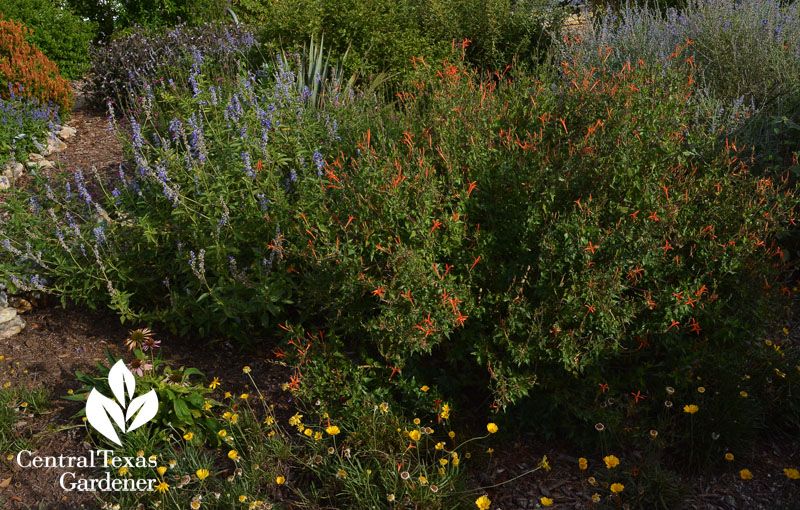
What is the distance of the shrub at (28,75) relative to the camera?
7.11m

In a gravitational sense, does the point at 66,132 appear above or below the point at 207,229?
above

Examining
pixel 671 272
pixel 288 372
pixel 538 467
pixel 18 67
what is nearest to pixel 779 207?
pixel 671 272

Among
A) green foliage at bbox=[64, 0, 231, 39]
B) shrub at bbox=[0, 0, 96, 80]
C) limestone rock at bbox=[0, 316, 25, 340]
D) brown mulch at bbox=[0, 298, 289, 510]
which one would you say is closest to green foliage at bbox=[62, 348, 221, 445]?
brown mulch at bbox=[0, 298, 289, 510]

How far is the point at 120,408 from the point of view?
3.23 meters

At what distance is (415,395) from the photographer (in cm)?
334

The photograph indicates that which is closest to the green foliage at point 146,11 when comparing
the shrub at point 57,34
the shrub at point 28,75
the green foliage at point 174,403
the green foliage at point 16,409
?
the shrub at point 57,34

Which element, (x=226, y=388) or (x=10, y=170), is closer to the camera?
(x=226, y=388)

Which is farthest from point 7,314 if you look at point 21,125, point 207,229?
point 21,125

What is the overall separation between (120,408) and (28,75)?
217 inches

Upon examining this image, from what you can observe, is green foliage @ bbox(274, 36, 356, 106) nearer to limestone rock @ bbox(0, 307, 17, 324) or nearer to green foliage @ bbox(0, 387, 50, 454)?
limestone rock @ bbox(0, 307, 17, 324)

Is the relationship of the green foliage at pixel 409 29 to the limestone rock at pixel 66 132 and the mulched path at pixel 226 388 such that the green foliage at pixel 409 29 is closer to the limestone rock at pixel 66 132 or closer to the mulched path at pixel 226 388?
the limestone rock at pixel 66 132

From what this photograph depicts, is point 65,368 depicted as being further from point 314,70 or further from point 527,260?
point 314,70

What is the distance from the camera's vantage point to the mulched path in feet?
9.89

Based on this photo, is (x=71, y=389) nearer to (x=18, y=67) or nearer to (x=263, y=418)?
(x=263, y=418)
